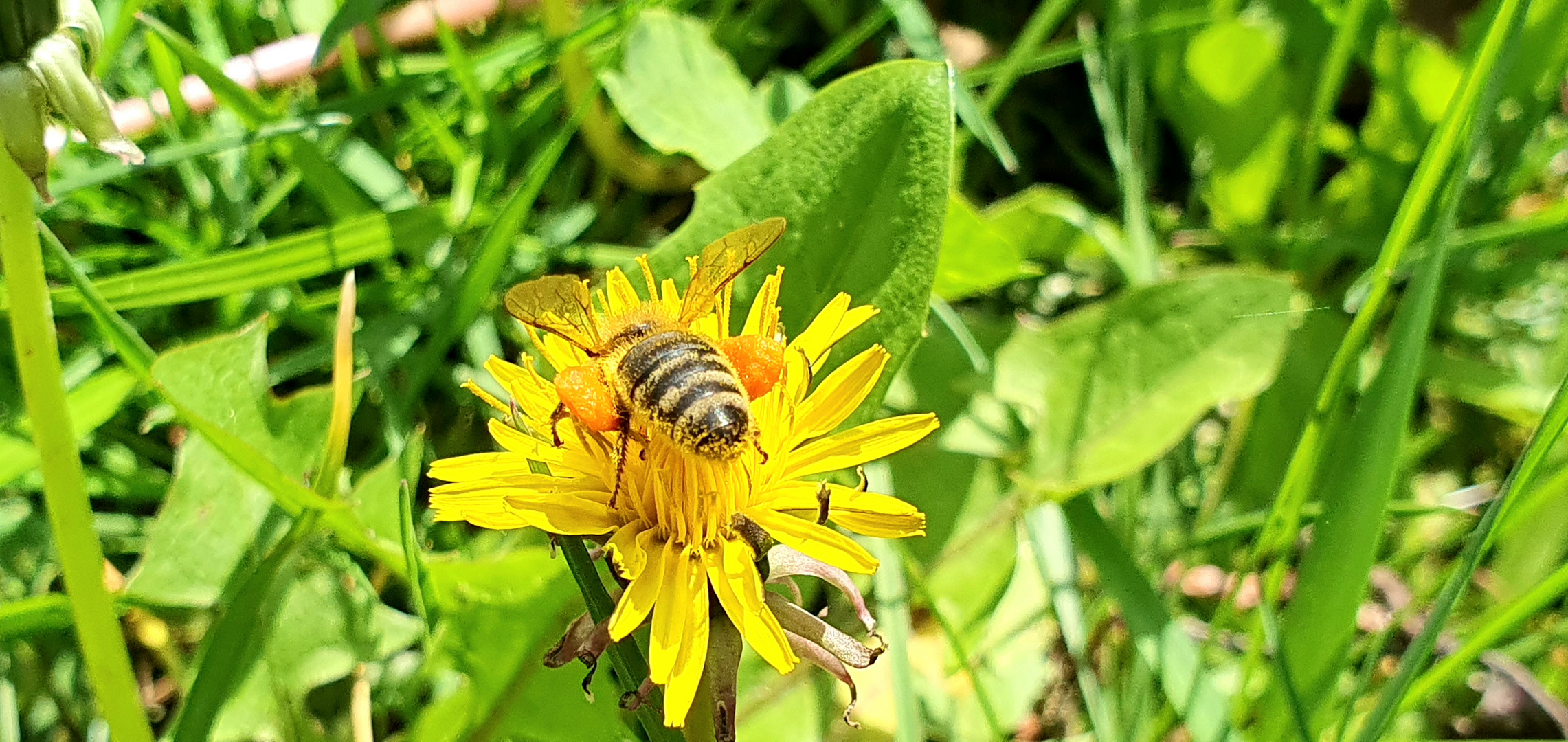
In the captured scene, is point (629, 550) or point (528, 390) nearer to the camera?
point (629, 550)

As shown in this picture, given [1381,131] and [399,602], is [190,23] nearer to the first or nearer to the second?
[399,602]

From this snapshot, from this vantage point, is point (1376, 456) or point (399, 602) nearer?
point (1376, 456)

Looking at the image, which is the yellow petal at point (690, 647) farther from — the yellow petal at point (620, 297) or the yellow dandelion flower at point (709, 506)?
the yellow petal at point (620, 297)

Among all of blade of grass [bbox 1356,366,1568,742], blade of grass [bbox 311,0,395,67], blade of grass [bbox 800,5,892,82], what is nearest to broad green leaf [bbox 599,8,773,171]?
blade of grass [bbox 800,5,892,82]

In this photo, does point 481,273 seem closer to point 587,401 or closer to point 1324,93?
point 587,401

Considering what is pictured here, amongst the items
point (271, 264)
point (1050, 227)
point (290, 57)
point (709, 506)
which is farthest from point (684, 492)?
point (290, 57)

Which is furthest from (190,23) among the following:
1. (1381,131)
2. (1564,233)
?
(1564,233)
